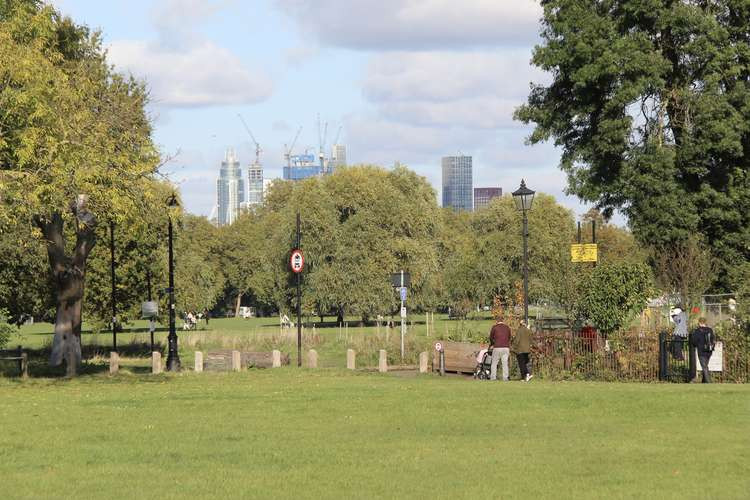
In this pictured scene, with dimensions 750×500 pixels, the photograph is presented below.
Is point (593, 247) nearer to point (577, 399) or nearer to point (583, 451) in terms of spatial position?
point (577, 399)

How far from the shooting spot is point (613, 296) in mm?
34344

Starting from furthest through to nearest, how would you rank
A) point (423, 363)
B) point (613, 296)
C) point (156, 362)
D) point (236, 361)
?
point (236, 361)
point (156, 362)
point (423, 363)
point (613, 296)

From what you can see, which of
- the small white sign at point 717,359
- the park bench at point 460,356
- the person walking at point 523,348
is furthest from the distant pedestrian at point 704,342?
the park bench at point 460,356

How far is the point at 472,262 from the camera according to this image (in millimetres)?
95750

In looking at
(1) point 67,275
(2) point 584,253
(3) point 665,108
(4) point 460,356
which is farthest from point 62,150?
(3) point 665,108

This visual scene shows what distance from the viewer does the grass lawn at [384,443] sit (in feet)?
42.1

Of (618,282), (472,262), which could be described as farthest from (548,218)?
(618,282)

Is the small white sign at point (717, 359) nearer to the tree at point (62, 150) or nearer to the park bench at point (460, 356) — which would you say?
the park bench at point (460, 356)

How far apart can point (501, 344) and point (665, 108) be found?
14.9m

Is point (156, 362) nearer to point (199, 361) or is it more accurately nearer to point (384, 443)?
point (199, 361)

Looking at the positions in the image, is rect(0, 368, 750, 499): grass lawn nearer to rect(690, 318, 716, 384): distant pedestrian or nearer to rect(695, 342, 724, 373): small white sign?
rect(690, 318, 716, 384): distant pedestrian

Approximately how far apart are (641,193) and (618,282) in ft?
29.5

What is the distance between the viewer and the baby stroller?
3306cm

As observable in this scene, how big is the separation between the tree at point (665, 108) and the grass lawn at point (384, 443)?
56.5 feet
